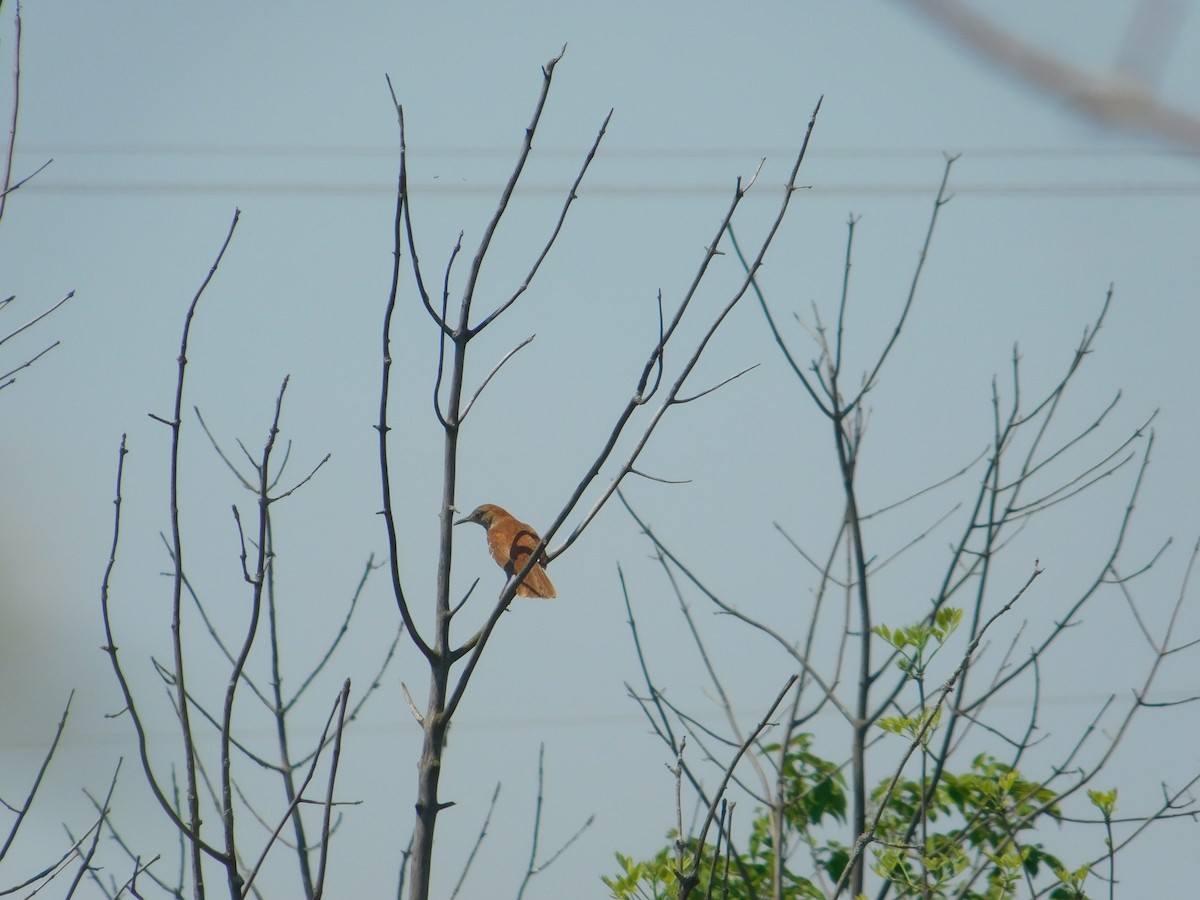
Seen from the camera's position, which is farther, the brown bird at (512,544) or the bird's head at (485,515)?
the bird's head at (485,515)

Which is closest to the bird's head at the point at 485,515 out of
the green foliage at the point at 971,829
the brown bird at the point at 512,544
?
the brown bird at the point at 512,544

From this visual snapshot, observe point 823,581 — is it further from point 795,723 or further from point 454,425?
point 454,425

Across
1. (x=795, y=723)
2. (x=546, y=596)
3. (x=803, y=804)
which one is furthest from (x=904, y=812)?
(x=546, y=596)

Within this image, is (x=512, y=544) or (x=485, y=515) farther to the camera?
(x=485, y=515)

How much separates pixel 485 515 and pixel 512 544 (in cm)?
76

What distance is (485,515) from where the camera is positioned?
3.49 meters

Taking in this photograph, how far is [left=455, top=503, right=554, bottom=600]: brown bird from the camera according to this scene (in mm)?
2721

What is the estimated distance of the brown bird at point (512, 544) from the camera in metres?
2.72

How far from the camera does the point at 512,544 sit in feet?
9.00

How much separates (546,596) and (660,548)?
45 centimetres

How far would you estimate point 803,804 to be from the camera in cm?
333

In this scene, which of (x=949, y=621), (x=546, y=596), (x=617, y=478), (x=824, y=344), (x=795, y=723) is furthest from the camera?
(x=824, y=344)

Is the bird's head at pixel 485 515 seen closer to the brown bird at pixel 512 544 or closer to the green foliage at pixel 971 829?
the brown bird at pixel 512 544

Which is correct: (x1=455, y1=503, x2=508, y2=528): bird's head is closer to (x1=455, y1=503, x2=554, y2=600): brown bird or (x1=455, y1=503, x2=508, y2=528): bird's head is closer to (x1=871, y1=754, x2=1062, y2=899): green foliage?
(x1=455, y1=503, x2=554, y2=600): brown bird
